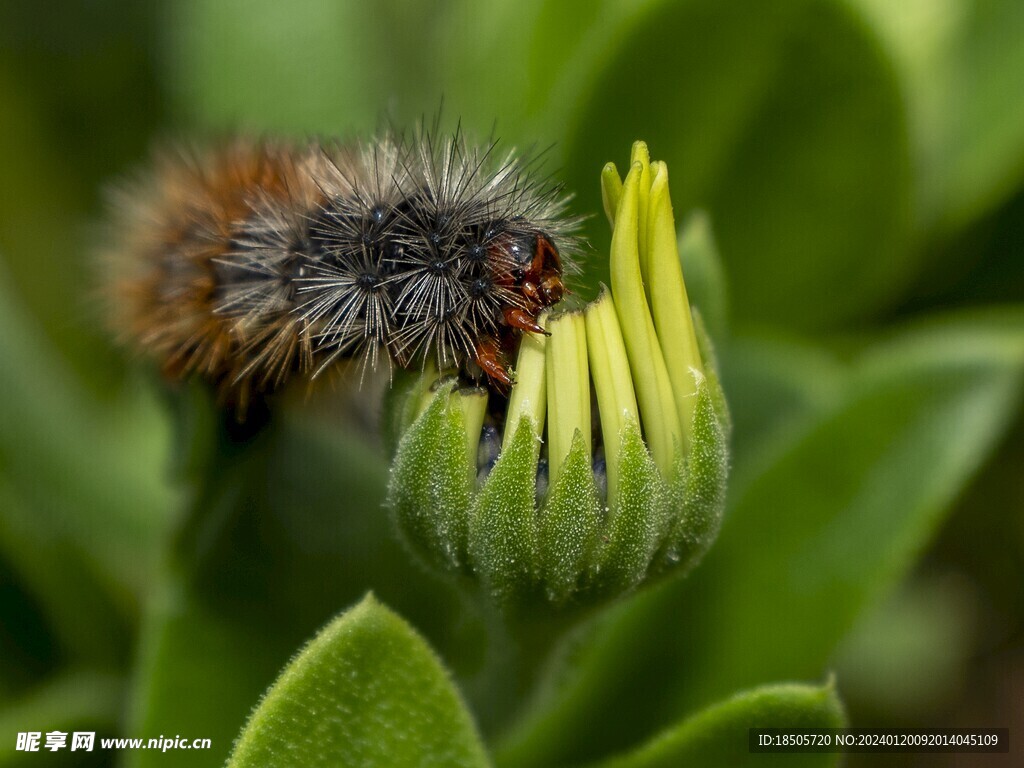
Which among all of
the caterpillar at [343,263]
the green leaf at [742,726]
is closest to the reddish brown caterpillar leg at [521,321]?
the caterpillar at [343,263]

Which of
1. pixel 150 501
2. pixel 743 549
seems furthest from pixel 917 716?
pixel 150 501

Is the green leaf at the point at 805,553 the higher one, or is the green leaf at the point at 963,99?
the green leaf at the point at 963,99

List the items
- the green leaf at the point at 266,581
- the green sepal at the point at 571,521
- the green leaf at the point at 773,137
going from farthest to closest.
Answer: the green leaf at the point at 773,137
the green leaf at the point at 266,581
the green sepal at the point at 571,521

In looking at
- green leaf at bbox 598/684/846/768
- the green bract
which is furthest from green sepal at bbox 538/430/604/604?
green leaf at bbox 598/684/846/768

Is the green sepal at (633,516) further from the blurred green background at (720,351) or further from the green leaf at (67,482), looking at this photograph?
the green leaf at (67,482)

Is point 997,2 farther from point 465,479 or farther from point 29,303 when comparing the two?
point 29,303

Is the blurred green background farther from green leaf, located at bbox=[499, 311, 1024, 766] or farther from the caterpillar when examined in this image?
the caterpillar
